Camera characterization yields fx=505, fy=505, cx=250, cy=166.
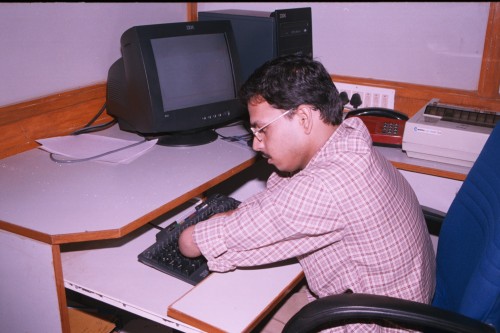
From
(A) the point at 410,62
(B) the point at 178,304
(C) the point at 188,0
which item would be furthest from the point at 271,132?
(C) the point at 188,0

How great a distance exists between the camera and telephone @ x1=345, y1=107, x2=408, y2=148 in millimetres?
1922

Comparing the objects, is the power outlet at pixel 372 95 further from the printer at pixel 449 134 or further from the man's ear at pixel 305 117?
the man's ear at pixel 305 117

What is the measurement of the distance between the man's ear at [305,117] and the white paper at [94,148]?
644 millimetres

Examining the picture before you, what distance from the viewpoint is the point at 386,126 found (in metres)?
1.95

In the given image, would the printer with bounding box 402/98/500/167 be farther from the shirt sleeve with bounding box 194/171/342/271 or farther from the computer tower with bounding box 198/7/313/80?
the shirt sleeve with bounding box 194/171/342/271

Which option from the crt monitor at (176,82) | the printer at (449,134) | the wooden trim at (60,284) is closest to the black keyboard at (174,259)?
the wooden trim at (60,284)

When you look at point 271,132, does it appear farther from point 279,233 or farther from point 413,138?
point 413,138

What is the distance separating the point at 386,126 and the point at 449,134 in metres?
0.26

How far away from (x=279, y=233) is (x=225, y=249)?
0.49ft

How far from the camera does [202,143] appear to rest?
180 cm

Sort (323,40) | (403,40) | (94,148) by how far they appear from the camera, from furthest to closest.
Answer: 1. (323,40)
2. (403,40)
3. (94,148)

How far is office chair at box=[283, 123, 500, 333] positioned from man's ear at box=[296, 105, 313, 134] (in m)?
0.41

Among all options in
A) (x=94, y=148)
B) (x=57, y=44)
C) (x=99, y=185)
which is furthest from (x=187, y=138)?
(x=57, y=44)

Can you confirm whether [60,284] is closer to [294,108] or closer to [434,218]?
[294,108]
